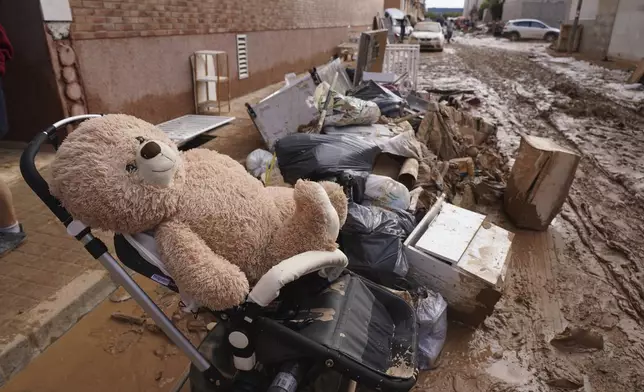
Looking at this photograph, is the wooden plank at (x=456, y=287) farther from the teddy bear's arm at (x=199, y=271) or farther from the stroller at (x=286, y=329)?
the teddy bear's arm at (x=199, y=271)

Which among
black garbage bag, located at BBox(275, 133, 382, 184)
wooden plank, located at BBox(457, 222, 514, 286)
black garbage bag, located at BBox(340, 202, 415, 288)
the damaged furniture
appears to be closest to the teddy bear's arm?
black garbage bag, located at BBox(340, 202, 415, 288)

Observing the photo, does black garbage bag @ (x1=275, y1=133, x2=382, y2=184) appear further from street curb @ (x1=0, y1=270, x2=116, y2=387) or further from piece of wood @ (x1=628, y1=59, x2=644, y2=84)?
piece of wood @ (x1=628, y1=59, x2=644, y2=84)

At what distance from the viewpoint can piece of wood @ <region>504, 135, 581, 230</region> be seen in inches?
141

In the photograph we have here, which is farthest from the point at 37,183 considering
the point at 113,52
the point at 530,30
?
the point at 530,30

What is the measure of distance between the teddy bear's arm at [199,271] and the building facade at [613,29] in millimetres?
17882

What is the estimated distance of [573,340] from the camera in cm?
256

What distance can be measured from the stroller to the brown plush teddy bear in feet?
0.29

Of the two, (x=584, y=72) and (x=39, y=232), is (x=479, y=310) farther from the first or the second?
(x=584, y=72)

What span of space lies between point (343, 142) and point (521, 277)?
1.83 m

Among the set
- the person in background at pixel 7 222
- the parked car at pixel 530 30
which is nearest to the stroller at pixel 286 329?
the person in background at pixel 7 222

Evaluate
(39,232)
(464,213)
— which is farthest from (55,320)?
(464,213)

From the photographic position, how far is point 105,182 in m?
1.35

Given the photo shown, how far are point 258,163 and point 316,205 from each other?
2.64 m

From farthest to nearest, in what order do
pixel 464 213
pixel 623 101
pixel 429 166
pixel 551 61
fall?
pixel 551 61, pixel 623 101, pixel 429 166, pixel 464 213
